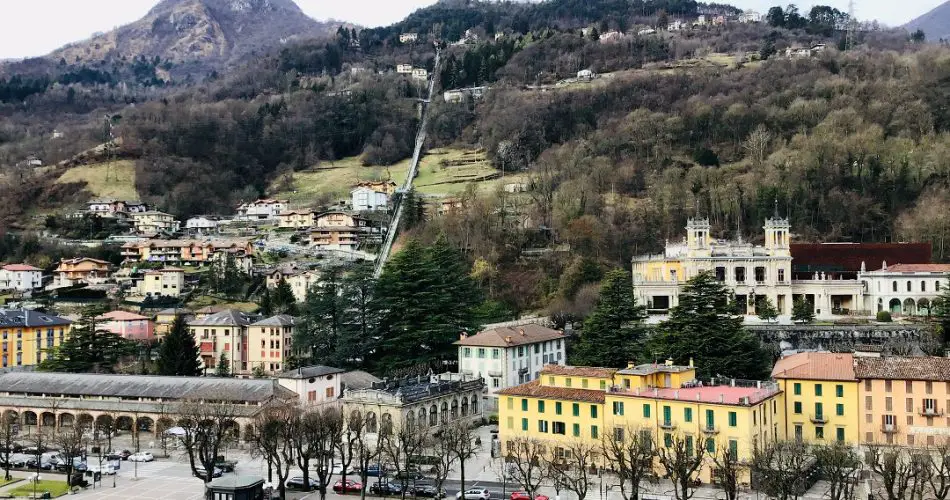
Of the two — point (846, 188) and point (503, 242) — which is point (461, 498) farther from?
point (846, 188)

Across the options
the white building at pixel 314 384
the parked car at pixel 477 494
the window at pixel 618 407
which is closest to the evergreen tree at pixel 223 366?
the white building at pixel 314 384

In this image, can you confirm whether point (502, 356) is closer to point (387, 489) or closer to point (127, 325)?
point (387, 489)

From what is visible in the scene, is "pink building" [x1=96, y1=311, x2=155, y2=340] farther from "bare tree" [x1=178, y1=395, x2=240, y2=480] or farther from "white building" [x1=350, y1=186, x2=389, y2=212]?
"white building" [x1=350, y1=186, x2=389, y2=212]

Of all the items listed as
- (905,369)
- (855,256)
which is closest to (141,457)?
(905,369)

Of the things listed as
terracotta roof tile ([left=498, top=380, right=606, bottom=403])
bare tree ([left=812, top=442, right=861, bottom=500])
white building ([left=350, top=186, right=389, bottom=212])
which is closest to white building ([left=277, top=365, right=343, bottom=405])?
terracotta roof tile ([left=498, top=380, right=606, bottom=403])

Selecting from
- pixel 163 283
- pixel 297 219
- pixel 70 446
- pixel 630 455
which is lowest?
pixel 70 446

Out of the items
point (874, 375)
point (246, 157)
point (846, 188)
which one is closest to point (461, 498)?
point (874, 375)
